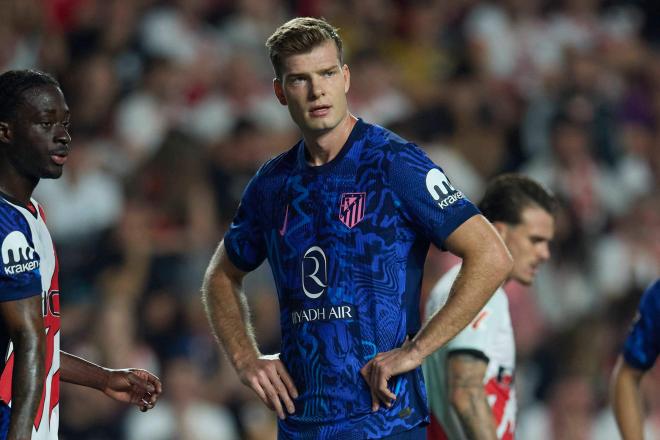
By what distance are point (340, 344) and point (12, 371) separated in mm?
1088

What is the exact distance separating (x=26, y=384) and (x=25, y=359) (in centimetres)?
8

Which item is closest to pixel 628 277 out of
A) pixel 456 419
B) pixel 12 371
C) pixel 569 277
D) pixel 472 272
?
pixel 569 277

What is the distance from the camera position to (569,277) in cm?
968

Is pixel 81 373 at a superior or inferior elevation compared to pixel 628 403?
superior

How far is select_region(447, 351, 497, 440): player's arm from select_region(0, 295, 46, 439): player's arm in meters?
1.85

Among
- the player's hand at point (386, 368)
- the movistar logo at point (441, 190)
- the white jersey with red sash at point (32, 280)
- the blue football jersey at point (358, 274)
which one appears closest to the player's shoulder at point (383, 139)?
the blue football jersey at point (358, 274)

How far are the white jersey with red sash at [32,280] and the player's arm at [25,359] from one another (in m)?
0.05

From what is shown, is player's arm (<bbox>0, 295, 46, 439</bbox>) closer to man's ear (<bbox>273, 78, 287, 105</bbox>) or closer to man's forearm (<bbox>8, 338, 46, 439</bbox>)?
man's forearm (<bbox>8, 338, 46, 439</bbox>)

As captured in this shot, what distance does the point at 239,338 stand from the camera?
4.50m

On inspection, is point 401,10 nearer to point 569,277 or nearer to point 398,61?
point 398,61

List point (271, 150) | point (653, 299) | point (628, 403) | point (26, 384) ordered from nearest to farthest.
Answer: point (26, 384), point (653, 299), point (628, 403), point (271, 150)

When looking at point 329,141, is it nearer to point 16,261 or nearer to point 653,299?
point 16,261

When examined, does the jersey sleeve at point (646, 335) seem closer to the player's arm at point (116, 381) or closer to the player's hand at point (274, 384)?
the player's hand at point (274, 384)

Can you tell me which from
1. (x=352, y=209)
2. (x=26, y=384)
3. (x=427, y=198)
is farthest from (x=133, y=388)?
(x=427, y=198)
